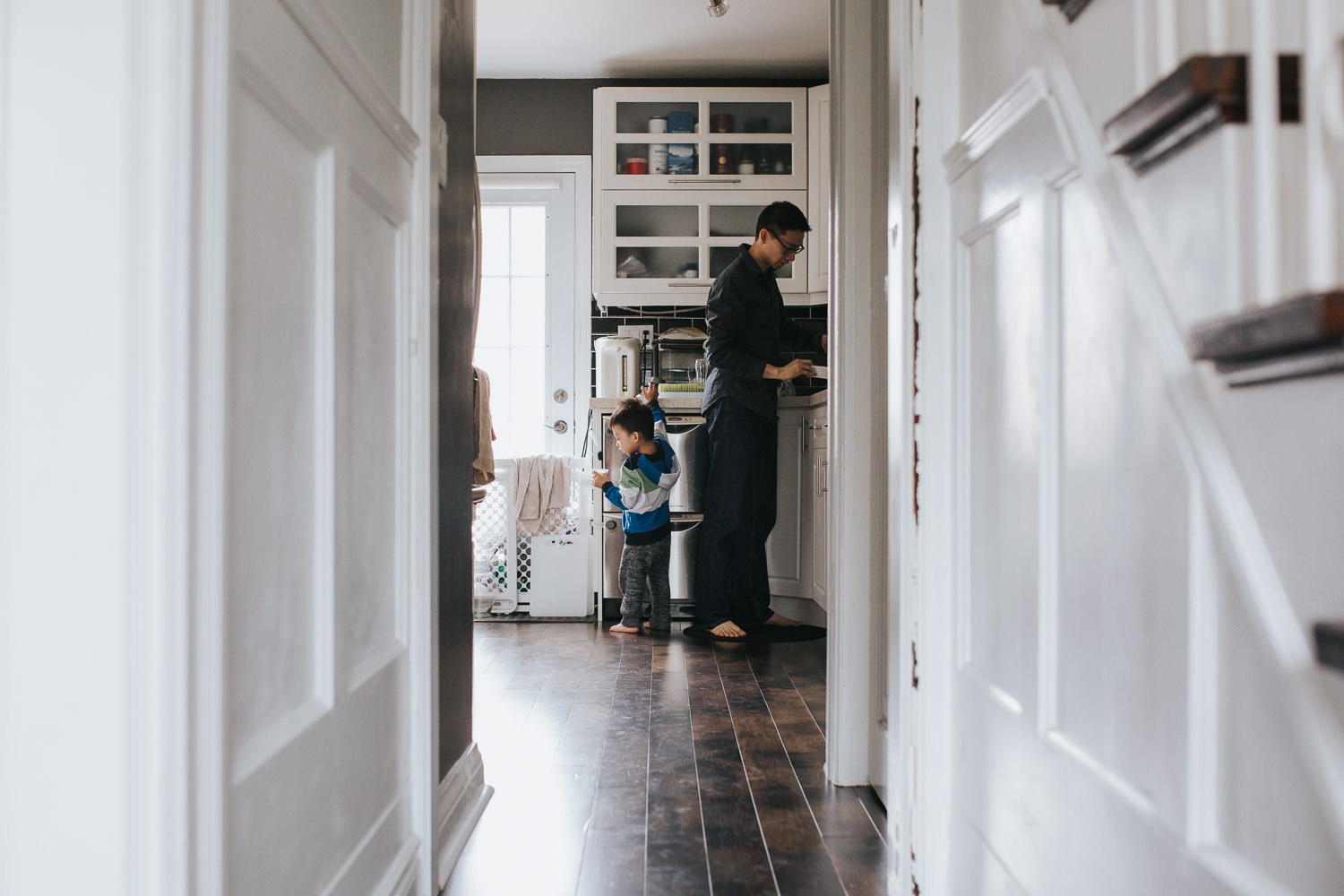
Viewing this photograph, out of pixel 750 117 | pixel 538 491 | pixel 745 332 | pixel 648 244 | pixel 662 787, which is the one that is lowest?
pixel 662 787

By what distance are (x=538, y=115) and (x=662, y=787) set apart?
3.61m

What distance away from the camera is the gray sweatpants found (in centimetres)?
383

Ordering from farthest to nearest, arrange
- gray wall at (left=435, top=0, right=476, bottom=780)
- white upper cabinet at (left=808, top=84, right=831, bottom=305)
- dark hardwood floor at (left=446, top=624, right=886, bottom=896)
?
white upper cabinet at (left=808, top=84, right=831, bottom=305) < gray wall at (left=435, top=0, right=476, bottom=780) < dark hardwood floor at (left=446, top=624, right=886, bottom=896)

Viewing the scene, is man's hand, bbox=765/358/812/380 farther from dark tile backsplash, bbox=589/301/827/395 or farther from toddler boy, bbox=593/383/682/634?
dark tile backsplash, bbox=589/301/827/395

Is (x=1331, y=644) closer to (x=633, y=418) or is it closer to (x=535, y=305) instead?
(x=633, y=418)

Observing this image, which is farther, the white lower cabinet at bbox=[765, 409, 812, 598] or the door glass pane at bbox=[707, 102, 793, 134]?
the door glass pane at bbox=[707, 102, 793, 134]

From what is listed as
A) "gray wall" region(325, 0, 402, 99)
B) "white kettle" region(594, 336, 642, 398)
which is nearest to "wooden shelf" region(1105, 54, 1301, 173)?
"gray wall" region(325, 0, 402, 99)

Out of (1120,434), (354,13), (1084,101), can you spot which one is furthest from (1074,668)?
(354,13)

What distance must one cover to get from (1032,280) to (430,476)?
0.95 m

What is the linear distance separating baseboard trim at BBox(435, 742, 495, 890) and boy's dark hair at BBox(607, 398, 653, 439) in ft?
6.62

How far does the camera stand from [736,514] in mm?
3662

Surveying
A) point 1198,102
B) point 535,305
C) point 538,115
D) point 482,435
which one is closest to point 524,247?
point 535,305

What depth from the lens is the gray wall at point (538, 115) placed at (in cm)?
461

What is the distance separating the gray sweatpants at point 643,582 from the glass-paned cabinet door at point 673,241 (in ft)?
4.18
